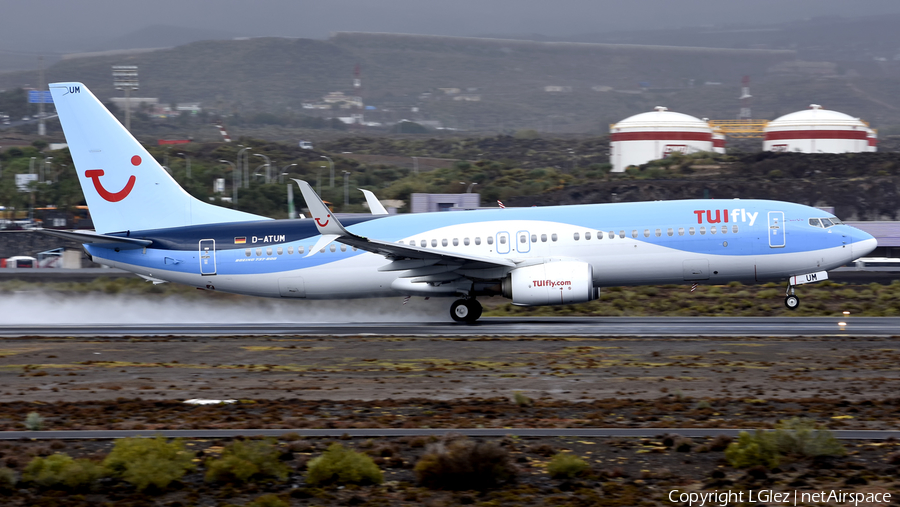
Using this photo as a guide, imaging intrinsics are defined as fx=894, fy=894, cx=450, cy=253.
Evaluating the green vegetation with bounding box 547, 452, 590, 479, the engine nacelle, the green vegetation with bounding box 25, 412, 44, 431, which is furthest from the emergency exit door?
the green vegetation with bounding box 547, 452, 590, 479

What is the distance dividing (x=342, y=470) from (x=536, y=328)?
17.5 m

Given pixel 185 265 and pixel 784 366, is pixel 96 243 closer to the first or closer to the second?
pixel 185 265

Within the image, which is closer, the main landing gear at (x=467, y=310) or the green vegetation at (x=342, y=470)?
the green vegetation at (x=342, y=470)

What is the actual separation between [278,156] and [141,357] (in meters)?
138

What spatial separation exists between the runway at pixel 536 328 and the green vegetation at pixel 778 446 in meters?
13.6

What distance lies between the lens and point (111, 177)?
3111 cm

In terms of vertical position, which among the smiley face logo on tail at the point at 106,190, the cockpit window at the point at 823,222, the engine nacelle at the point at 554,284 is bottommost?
the engine nacelle at the point at 554,284

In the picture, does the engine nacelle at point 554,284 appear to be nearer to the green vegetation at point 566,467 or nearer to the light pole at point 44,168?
the green vegetation at point 566,467

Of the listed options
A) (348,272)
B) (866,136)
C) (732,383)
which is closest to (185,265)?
(348,272)

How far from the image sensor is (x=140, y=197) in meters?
31.1

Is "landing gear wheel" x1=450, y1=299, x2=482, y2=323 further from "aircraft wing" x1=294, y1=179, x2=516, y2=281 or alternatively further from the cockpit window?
the cockpit window

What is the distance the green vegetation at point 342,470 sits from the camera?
36.1 feet

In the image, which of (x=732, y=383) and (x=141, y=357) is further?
(x=141, y=357)

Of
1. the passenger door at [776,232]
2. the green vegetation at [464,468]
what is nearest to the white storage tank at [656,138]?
the passenger door at [776,232]
